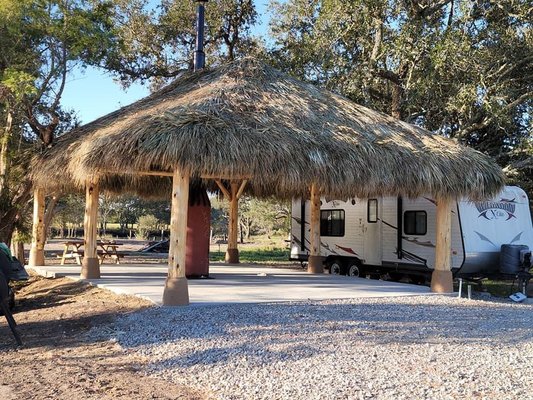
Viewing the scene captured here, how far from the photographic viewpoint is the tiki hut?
8875mm

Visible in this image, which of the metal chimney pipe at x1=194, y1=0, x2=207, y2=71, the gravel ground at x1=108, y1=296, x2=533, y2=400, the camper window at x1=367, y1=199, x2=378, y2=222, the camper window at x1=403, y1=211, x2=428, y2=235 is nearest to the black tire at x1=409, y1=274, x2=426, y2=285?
the camper window at x1=403, y1=211, x2=428, y2=235

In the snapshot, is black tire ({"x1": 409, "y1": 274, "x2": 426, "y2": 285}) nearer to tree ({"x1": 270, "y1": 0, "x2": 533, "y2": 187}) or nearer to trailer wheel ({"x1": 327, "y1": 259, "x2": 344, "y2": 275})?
trailer wheel ({"x1": 327, "y1": 259, "x2": 344, "y2": 275})

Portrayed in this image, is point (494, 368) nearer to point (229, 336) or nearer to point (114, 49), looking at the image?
point (229, 336)

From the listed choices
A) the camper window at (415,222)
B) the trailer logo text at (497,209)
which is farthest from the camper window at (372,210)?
the trailer logo text at (497,209)

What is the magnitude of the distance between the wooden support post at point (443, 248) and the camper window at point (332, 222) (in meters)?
5.98

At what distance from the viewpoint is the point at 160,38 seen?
20.9 meters

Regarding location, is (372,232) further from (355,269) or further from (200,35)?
(200,35)

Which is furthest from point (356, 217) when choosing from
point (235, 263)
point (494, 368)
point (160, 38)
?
point (494, 368)

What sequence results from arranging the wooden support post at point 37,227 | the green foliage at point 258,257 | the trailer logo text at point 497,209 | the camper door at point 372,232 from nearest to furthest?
the trailer logo text at point 497,209 < the wooden support post at point 37,227 < the camper door at point 372,232 < the green foliage at point 258,257

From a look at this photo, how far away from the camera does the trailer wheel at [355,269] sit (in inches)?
663

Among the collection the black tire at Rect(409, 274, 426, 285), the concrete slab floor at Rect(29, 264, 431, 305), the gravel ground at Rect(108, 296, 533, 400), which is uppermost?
the concrete slab floor at Rect(29, 264, 431, 305)

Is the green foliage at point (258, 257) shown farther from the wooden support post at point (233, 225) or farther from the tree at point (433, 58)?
the tree at point (433, 58)

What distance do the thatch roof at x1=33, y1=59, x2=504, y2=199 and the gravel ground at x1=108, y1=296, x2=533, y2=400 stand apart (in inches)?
88.3

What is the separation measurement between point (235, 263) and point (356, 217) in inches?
180
